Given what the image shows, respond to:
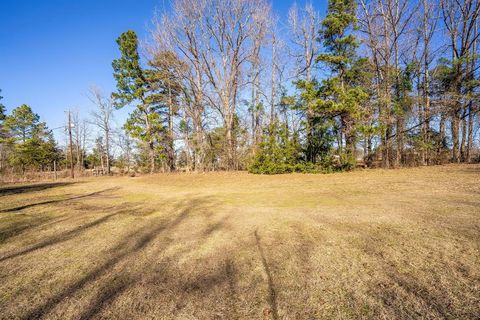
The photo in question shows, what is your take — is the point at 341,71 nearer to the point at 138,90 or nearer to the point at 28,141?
the point at 138,90

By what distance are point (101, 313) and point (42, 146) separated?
129ft

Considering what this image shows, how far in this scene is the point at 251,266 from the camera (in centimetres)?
268

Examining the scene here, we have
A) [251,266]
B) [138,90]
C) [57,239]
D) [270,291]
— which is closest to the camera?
[270,291]

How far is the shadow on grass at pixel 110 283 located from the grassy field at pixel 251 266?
0.05 feet

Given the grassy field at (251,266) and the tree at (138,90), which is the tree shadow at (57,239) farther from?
the tree at (138,90)

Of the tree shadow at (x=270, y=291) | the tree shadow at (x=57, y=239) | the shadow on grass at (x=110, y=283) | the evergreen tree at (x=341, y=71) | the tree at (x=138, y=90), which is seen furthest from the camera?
the tree at (x=138, y=90)

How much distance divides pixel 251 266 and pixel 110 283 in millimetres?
1653

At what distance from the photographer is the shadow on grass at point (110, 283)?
2.00 meters

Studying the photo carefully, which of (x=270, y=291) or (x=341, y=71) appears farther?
(x=341, y=71)

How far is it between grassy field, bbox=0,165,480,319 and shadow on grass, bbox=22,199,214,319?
0.01m

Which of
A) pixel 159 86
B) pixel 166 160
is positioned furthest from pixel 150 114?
pixel 166 160

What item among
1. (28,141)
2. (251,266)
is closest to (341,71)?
(251,266)

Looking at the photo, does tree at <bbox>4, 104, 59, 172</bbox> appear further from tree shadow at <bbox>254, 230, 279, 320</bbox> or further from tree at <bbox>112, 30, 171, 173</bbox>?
tree shadow at <bbox>254, 230, 279, 320</bbox>

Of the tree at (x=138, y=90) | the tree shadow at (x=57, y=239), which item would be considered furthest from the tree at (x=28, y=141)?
the tree shadow at (x=57, y=239)
